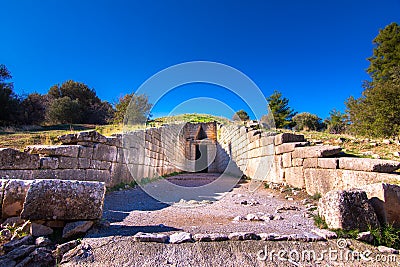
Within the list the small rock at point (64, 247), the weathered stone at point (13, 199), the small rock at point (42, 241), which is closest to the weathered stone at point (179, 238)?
the small rock at point (64, 247)

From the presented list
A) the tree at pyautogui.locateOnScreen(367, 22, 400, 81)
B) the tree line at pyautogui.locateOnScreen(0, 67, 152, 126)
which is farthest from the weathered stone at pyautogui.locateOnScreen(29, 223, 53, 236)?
the tree at pyautogui.locateOnScreen(367, 22, 400, 81)

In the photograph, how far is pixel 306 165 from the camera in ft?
15.9

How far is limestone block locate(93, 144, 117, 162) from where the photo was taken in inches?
201

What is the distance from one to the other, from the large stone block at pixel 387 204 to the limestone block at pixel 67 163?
5017mm

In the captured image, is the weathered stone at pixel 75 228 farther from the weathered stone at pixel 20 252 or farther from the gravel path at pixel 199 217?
the weathered stone at pixel 20 252

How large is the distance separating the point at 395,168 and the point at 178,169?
11770 mm

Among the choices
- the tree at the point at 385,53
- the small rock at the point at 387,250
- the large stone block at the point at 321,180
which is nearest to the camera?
the small rock at the point at 387,250

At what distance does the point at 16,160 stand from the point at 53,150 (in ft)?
2.17

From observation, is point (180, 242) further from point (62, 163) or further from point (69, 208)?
point (62, 163)

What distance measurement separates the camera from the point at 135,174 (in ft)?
23.0

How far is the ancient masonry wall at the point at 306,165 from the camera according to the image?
10.7 feet

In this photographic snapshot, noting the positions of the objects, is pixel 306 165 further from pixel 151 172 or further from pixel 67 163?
pixel 151 172

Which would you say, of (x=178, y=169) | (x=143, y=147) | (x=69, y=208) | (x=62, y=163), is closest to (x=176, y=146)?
(x=178, y=169)

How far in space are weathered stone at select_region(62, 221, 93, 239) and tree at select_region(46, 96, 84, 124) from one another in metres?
20.0
